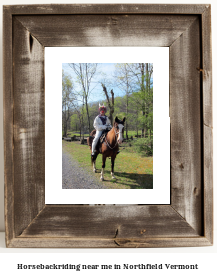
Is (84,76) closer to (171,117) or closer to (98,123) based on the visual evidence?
(98,123)

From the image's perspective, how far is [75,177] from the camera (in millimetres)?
1106

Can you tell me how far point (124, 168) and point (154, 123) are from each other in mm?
279

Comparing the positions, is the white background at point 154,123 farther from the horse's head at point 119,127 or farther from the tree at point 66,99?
the horse's head at point 119,127

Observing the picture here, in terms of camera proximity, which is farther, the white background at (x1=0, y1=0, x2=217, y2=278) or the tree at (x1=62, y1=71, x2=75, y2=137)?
the tree at (x1=62, y1=71, x2=75, y2=137)

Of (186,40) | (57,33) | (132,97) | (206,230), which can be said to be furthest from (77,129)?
(206,230)

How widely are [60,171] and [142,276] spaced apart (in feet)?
1.96

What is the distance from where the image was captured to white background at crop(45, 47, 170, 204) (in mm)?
1075

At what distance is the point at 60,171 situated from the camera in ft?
3.60

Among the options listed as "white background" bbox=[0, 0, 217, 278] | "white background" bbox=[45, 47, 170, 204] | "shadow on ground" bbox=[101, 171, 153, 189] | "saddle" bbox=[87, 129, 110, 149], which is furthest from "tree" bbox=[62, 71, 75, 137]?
"white background" bbox=[0, 0, 217, 278]

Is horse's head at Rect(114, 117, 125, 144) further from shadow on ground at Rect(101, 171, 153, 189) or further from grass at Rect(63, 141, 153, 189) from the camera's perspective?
shadow on ground at Rect(101, 171, 153, 189)

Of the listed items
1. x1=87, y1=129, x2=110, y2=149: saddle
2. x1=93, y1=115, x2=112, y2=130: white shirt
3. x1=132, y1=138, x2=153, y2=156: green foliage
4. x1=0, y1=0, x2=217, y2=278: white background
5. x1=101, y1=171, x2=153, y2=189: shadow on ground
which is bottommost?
x1=0, y1=0, x2=217, y2=278: white background

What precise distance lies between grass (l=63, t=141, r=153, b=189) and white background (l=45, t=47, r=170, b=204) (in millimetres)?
27

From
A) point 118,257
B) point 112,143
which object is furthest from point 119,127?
point 118,257

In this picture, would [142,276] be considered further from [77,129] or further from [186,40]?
[186,40]
